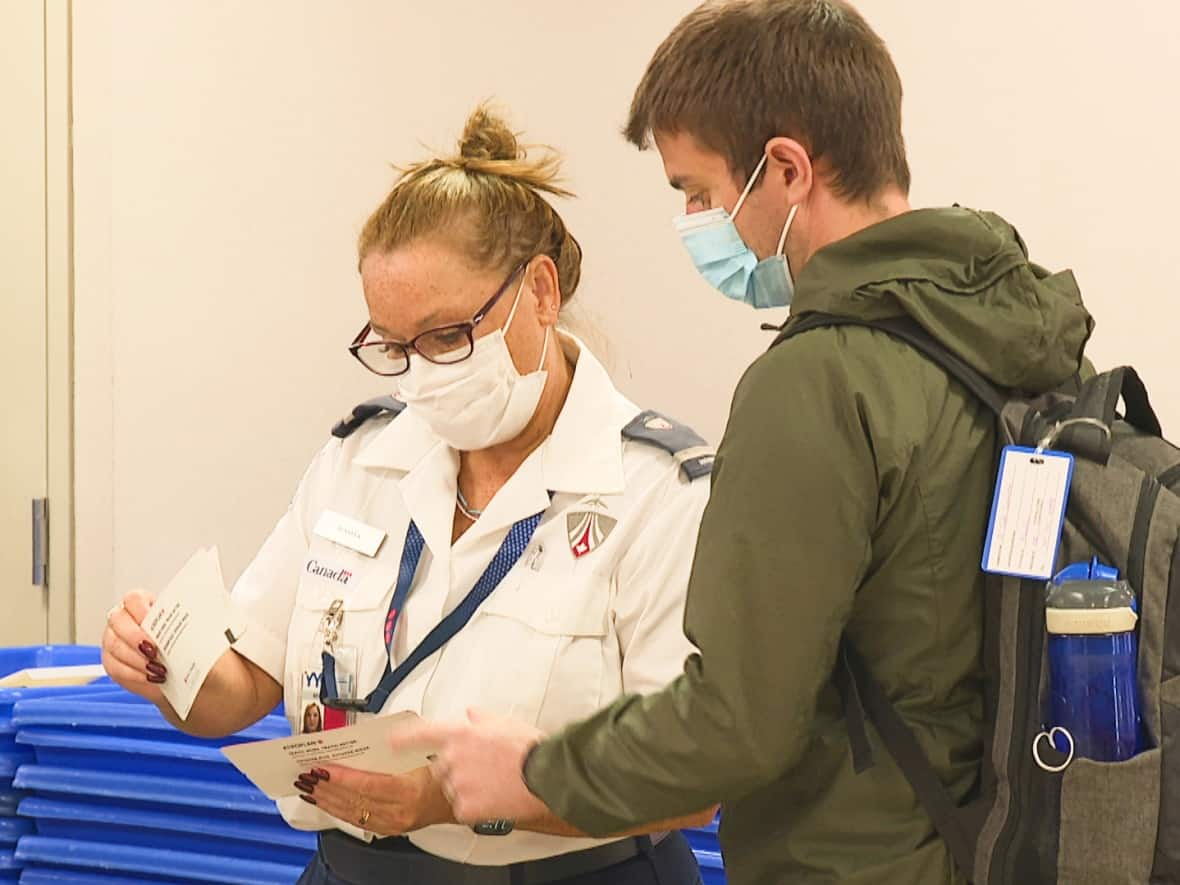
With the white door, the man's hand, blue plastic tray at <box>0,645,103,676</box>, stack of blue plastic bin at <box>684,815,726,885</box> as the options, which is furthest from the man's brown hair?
the white door

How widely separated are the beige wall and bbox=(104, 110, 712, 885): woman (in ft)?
3.10

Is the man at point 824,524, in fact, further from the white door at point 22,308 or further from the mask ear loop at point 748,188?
the white door at point 22,308

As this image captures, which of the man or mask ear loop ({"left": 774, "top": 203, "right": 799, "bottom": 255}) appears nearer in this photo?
the man

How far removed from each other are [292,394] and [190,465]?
1.08ft

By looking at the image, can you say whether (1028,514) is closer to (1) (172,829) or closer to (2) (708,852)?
(2) (708,852)

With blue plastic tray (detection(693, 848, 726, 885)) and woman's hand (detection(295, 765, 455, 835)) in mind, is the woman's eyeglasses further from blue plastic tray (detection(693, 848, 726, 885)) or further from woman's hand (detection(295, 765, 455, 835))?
blue plastic tray (detection(693, 848, 726, 885))

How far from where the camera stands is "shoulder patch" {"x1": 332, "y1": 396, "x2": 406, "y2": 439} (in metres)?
2.02

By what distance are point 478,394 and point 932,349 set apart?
0.82m

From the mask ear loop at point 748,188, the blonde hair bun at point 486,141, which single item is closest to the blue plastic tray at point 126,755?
the blonde hair bun at point 486,141

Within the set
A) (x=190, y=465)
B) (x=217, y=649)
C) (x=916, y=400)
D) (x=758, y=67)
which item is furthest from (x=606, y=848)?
(x=190, y=465)

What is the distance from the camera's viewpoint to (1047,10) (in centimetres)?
252

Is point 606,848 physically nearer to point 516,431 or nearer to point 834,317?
point 516,431

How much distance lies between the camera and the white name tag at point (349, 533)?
6.09ft

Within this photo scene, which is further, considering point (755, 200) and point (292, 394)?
point (292, 394)
